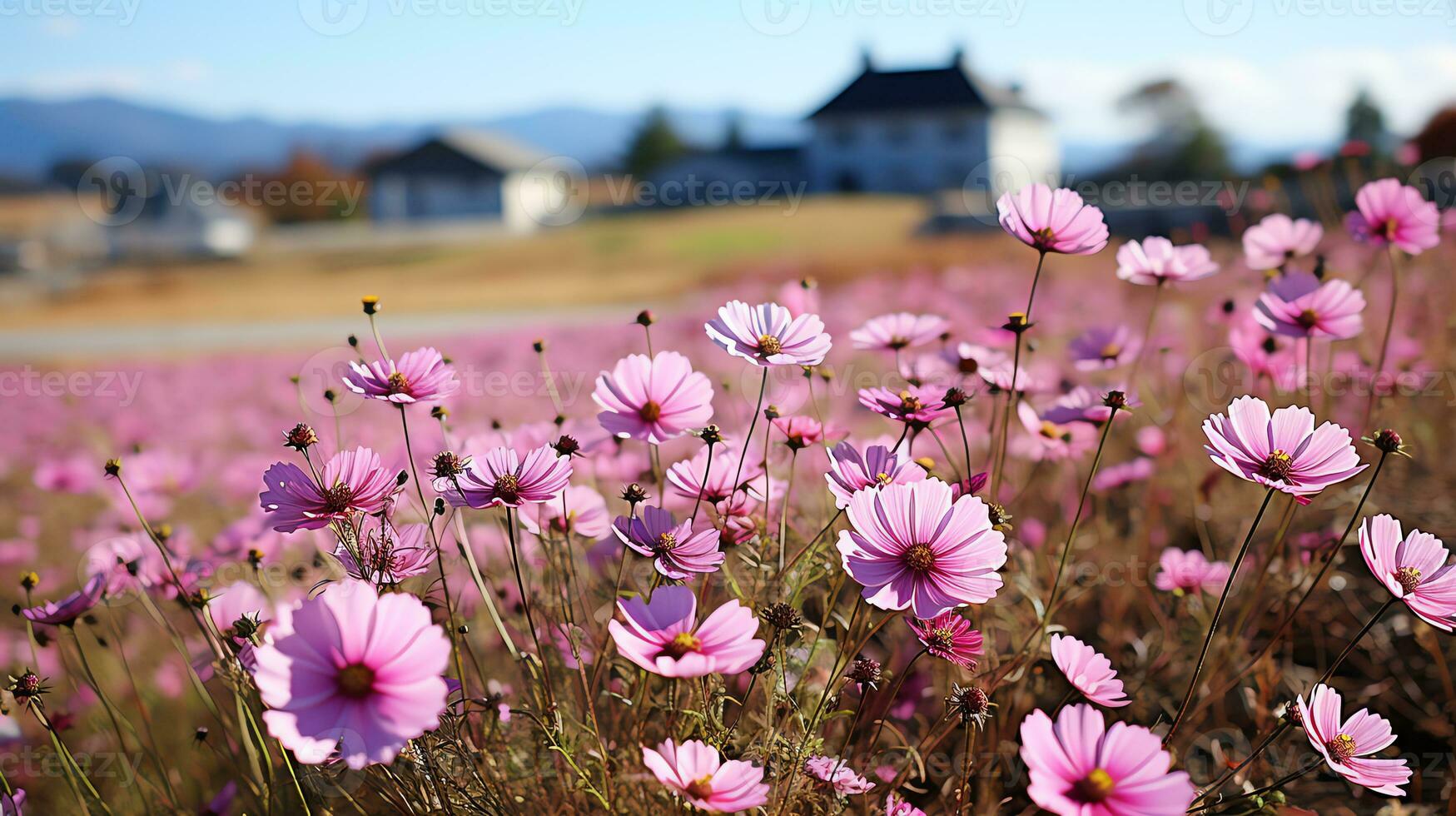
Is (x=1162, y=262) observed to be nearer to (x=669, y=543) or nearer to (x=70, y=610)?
(x=669, y=543)

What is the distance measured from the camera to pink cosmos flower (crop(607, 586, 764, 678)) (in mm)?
684

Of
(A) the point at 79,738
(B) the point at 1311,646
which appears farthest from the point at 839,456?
(A) the point at 79,738

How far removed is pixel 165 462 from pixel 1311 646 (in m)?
2.06

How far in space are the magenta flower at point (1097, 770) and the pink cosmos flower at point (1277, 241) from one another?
1.07m

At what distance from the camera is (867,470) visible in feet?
2.92

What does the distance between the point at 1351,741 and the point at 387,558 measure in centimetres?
87

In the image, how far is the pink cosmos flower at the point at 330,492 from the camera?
0.83m

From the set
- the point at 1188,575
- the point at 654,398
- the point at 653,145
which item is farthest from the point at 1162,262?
the point at 653,145

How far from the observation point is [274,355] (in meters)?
6.68

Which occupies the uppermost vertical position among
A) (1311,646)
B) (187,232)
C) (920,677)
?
(187,232)

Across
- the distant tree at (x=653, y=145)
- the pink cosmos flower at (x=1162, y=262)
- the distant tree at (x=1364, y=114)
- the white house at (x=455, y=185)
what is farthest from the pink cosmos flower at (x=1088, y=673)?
the distant tree at (x=653, y=145)

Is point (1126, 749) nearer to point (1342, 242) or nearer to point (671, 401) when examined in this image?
point (671, 401)

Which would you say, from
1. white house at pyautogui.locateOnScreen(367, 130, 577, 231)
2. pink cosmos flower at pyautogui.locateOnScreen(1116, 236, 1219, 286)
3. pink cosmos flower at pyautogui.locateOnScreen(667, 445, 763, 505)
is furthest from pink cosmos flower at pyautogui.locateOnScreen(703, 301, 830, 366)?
white house at pyautogui.locateOnScreen(367, 130, 577, 231)

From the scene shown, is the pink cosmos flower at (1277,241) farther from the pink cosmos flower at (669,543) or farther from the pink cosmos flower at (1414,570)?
the pink cosmos flower at (669,543)
